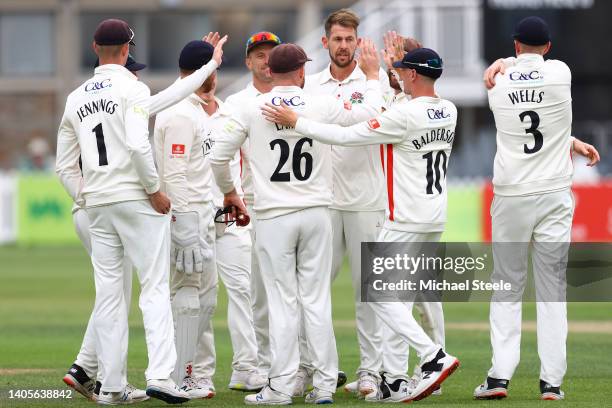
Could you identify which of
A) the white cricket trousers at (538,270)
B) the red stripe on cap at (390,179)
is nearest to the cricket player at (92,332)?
the red stripe on cap at (390,179)

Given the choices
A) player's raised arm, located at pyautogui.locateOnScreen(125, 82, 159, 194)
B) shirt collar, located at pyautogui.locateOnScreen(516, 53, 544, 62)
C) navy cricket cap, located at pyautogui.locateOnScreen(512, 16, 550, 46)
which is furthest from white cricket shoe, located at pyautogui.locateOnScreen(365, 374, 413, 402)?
navy cricket cap, located at pyautogui.locateOnScreen(512, 16, 550, 46)

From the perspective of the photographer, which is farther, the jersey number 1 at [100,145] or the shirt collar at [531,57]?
the shirt collar at [531,57]

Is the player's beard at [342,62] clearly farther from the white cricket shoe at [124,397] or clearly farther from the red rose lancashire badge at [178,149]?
the white cricket shoe at [124,397]

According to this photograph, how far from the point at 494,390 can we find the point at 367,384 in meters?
0.99

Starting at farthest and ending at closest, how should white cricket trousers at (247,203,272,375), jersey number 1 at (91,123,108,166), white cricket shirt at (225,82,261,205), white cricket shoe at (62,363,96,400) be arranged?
1. white cricket shirt at (225,82,261,205)
2. white cricket trousers at (247,203,272,375)
3. white cricket shoe at (62,363,96,400)
4. jersey number 1 at (91,123,108,166)

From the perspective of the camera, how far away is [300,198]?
31.1 ft

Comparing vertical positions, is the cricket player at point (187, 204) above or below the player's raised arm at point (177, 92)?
below

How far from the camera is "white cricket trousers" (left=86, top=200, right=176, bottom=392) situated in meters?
9.36

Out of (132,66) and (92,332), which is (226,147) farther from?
(92,332)

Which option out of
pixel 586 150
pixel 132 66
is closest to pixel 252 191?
pixel 132 66

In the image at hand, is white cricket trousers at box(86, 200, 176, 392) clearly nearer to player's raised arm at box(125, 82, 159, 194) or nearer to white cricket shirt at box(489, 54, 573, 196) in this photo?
player's raised arm at box(125, 82, 159, 194)

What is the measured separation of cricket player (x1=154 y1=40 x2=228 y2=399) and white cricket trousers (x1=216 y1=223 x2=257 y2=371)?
1.88ft

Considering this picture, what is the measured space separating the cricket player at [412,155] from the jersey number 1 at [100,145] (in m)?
1.19

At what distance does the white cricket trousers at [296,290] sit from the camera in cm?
951
